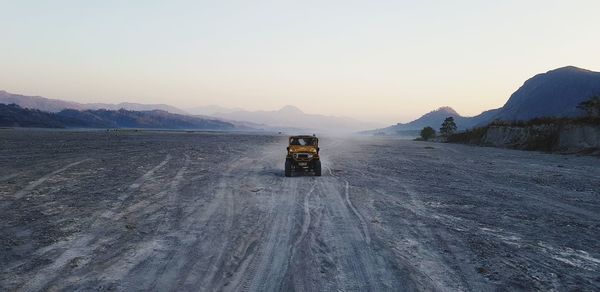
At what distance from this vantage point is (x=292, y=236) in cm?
920

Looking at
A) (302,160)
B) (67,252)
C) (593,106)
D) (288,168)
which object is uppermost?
(593,106)

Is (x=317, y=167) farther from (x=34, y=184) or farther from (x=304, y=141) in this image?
(x=34, y=184)

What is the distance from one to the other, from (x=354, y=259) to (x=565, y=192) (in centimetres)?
1312

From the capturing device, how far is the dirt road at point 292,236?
21.8ft

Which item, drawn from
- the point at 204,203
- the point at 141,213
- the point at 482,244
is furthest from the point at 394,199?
the point at 141,213

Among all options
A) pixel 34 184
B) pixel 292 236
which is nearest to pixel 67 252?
pixel 292 236

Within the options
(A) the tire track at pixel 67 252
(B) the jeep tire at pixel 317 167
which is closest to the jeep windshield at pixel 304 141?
(B) the jeep tire at pixel 317 167

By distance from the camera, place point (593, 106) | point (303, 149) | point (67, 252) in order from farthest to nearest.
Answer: point (593, 106) < point (303, 149) < point (67, 252)

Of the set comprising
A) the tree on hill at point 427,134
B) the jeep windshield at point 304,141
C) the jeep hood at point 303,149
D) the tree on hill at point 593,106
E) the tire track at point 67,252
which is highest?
the tree on hill at point 593,106

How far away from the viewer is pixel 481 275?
693 cm

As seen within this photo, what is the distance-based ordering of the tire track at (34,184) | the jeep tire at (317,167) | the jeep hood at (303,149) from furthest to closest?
the jeep hood at (303,149) → the jeep tire at (317,167) → the tire track at (34,184)

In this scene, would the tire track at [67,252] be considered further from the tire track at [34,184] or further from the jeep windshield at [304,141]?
the jeep windshield at [304,141]

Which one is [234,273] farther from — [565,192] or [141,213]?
[565,192]

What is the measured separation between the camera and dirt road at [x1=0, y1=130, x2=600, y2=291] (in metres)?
6.66
